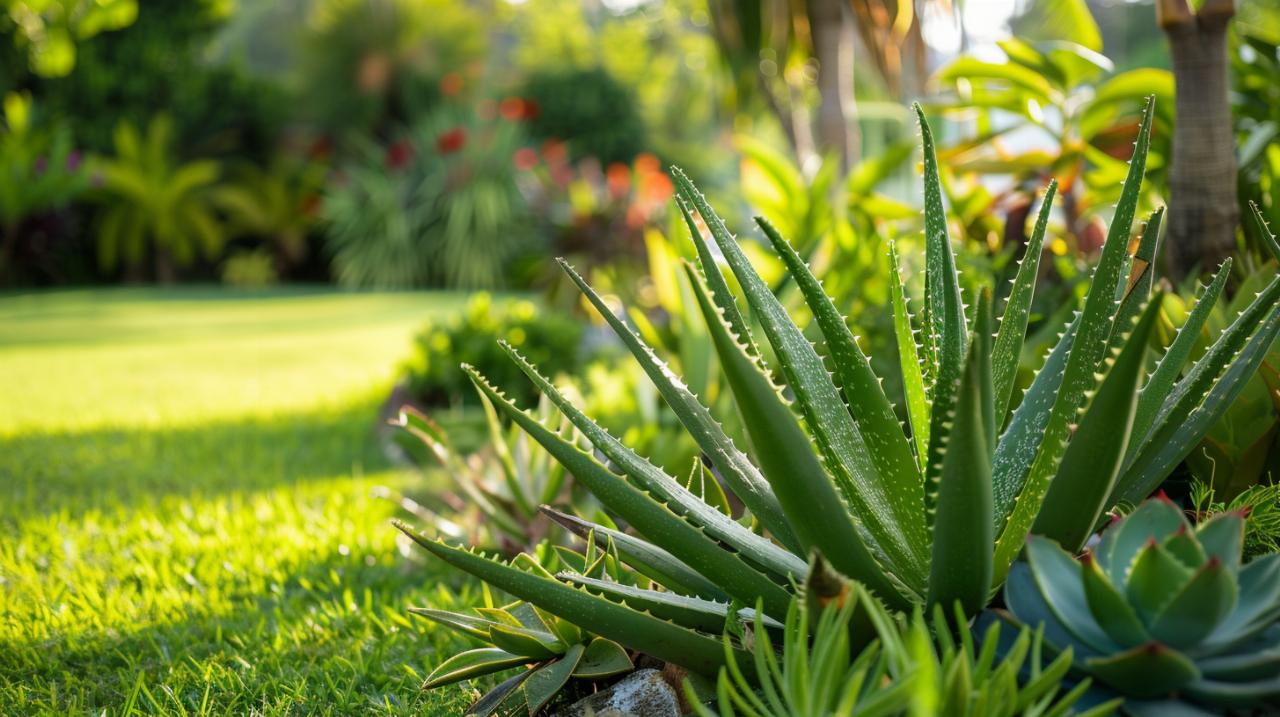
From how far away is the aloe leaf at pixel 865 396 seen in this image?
1371 mm

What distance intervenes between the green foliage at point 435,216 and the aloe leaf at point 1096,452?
436 inches

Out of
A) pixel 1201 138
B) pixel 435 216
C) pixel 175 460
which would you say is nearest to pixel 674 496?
pixel 1201 138

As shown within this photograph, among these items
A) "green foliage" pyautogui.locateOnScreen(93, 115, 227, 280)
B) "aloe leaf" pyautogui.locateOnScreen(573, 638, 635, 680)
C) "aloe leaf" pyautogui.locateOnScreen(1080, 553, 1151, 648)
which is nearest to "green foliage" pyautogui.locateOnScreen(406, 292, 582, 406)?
"aloe leaf" pyautogui.locateOnScreen(573, 638, 635, 680)

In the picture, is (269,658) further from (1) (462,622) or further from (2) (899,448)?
(2) (899,448)

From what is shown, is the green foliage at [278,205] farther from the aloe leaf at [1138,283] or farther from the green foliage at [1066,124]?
the aloe leaf at [1138,283]

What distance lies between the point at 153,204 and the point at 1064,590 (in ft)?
45.6

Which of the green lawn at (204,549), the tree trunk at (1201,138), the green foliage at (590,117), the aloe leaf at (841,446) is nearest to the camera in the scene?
the aloe leaf at (841,446)

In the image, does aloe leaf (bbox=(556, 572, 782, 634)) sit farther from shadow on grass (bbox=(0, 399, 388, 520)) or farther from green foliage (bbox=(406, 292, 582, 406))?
green foliage (bbox=(406, 292, 582, 406))

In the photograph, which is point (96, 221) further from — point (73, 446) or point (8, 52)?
point (73, 446)

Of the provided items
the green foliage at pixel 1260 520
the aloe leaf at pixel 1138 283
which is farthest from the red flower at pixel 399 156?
the green foliage at pixel 1260 520

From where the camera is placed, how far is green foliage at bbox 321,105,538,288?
12.2m

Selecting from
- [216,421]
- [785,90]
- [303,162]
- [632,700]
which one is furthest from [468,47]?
[632,700]

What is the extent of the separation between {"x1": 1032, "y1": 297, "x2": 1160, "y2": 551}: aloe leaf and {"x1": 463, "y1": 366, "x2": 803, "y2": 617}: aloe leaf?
0.34 meters

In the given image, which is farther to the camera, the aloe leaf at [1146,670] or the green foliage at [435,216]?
the green foliage at [435,216]
